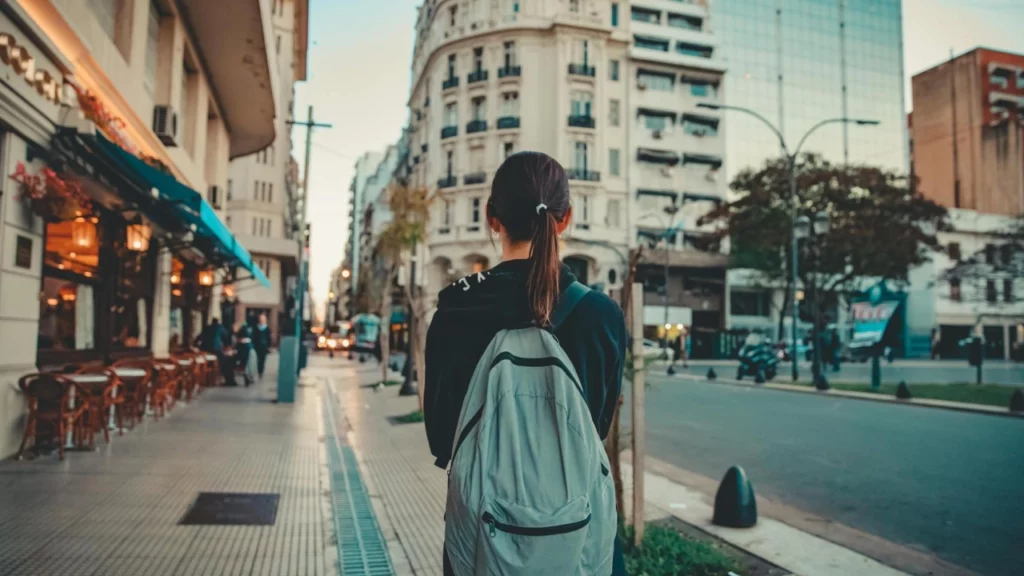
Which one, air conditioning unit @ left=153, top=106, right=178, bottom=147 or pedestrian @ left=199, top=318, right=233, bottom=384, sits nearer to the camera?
air conditioning unit @ left=153, top=106, right=178, bottom=147

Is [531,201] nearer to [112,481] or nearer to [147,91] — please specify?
[112,481]

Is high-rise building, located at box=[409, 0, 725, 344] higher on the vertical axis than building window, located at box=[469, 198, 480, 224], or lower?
higher

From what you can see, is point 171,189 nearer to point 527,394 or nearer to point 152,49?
point 152,49

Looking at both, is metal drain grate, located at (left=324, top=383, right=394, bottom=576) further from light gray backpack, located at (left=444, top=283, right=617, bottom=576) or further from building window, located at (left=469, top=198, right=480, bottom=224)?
building window, located at (left=469, top=198, right=480, bottom=224)

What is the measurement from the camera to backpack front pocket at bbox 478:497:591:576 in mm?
1513

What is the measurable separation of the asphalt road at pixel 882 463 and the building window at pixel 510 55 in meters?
36.4

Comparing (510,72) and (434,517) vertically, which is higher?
(510,72)

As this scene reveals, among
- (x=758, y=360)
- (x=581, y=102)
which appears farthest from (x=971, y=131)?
(x=758, y=360)

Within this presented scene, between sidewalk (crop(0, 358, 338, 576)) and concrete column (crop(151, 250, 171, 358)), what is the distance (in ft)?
14.5

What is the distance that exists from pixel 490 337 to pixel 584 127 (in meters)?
45.8

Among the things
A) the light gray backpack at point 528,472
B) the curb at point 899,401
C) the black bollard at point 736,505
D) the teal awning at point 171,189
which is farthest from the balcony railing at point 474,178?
the light gray backpack at point 528,472

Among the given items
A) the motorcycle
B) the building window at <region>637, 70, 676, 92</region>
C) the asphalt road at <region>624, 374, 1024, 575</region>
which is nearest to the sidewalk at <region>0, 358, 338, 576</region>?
the asphalt road at <region>624, 374, 1024, 575</region>

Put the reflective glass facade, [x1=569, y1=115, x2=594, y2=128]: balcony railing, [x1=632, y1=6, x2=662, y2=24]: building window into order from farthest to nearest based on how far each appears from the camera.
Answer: the reflective glass facade → [x1=632, y1=6, x2=662, y2=24]: building window → [x1=569, y1=115, x2=594, y2=128]: balcony railing

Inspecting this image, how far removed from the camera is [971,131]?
170 ft
